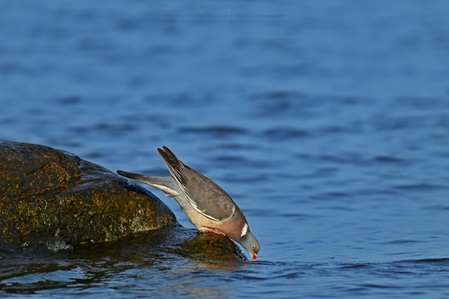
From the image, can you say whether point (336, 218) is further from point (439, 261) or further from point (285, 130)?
point (285, 130)

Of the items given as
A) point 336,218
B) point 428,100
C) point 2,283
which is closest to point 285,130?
point 428,100

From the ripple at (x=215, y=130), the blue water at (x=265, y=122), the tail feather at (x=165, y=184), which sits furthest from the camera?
the ripple at (x=215, y=130)

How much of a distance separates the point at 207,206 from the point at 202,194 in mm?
118

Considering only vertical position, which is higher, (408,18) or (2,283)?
(408,18)

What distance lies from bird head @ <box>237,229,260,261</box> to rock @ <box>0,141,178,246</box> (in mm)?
724

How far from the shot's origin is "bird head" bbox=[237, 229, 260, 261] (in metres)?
7.85

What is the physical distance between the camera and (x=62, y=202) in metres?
7.36

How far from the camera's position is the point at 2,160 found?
24.0 ft

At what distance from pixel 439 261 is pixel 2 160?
12.6ft

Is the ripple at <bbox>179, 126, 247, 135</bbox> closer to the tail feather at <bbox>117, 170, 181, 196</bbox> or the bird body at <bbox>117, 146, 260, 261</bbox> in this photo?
the tail feather at <bbox>117, 170, 181, 196</bbox>

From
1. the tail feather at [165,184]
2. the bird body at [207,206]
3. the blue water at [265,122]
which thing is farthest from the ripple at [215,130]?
the bird body at [207,206]

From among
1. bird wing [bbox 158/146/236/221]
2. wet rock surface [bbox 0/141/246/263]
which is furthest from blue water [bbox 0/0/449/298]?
bird wing [bbox 158/146/236/221]

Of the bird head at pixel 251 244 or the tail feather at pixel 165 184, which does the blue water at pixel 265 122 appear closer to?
the bird head at pixel 251 244

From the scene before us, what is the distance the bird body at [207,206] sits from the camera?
7875 mm
